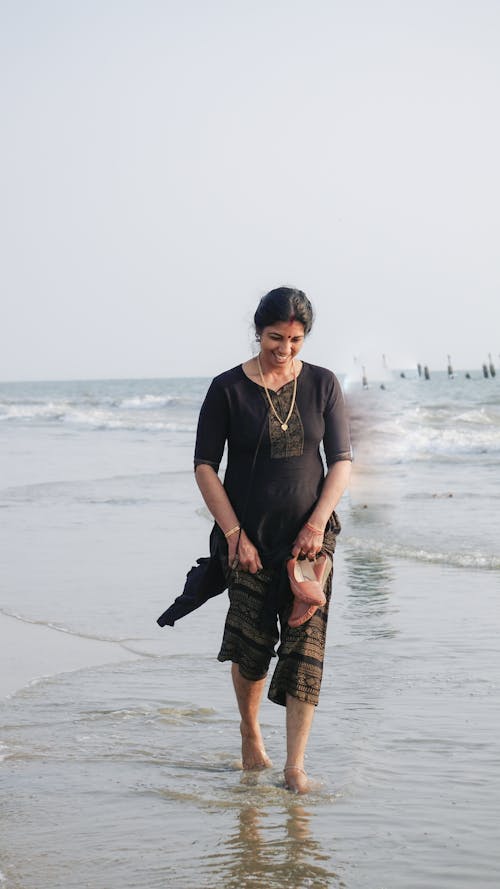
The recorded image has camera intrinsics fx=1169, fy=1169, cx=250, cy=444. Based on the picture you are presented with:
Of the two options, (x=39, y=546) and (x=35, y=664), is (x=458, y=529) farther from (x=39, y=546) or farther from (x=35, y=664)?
(x=35, y=664)

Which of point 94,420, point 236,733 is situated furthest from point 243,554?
point 94,420

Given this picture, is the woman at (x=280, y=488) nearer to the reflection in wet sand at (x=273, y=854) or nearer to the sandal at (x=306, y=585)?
the sandal at (x=306, y=585)

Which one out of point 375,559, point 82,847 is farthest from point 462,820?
point 375,559

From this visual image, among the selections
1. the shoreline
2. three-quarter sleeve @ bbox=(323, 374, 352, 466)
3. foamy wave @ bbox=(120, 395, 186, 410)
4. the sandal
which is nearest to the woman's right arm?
the sandal

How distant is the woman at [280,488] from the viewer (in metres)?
3.70

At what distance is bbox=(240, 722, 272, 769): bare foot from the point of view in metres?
3.99

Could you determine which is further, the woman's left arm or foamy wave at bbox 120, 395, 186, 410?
foamy wave at bbox 120, 395, 186, 410

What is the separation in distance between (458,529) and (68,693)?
5504mm

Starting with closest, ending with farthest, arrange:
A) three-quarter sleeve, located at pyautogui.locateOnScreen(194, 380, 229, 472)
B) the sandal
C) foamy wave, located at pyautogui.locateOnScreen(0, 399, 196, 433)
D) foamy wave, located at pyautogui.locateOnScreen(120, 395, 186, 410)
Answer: the sandal → three-quarter sleeve, located at pyautogui.locateOnScreen(194, 380, 229, 472) → foamy wave, located at pyautogui.locateOnScreen(0, 399, 196, 433) → foamy wave, located at pyautogui.locateOnScreen(120, 395, 186, 410)

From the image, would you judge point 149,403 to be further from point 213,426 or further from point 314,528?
point 314,528

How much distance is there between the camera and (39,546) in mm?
9289

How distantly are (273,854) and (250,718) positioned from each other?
759 mm

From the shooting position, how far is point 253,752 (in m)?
4.00

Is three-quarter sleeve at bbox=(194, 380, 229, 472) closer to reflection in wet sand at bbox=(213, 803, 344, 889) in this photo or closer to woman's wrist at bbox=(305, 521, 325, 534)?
woman's wrist at bbox=(305, 521, 325, 534)
